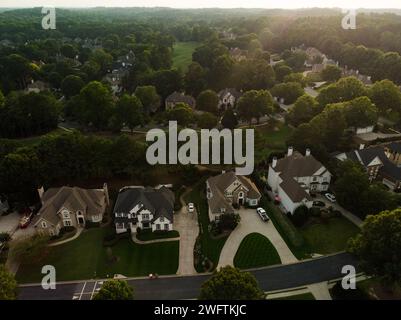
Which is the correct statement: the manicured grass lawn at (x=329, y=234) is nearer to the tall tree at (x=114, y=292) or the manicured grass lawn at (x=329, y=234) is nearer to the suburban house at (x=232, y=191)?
the suburban house at (x=232, y=191)

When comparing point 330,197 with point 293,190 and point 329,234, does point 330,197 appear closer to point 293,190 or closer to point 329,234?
point 293,190

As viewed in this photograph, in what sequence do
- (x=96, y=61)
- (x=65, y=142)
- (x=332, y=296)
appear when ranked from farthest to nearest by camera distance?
(x=96, y=61), (x=65, y=142), (x=332, y=296)

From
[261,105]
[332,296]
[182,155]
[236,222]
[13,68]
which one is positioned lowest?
[332,296]

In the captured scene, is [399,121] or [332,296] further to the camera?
[399,121]

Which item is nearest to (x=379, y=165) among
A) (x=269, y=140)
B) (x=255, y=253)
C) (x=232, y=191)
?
(x=269, y=140)

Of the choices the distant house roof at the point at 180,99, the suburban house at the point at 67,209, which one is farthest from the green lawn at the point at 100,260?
the distant house roof at the point at 180,99

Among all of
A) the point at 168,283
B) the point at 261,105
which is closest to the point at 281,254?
the point at 168,283

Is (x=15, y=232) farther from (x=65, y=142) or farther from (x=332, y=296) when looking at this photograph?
(x=332, y=296)

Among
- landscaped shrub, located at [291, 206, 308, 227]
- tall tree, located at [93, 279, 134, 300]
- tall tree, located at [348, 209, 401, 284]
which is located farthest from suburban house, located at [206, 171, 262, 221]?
tall tree, located at [93, 279, 134, 300]
